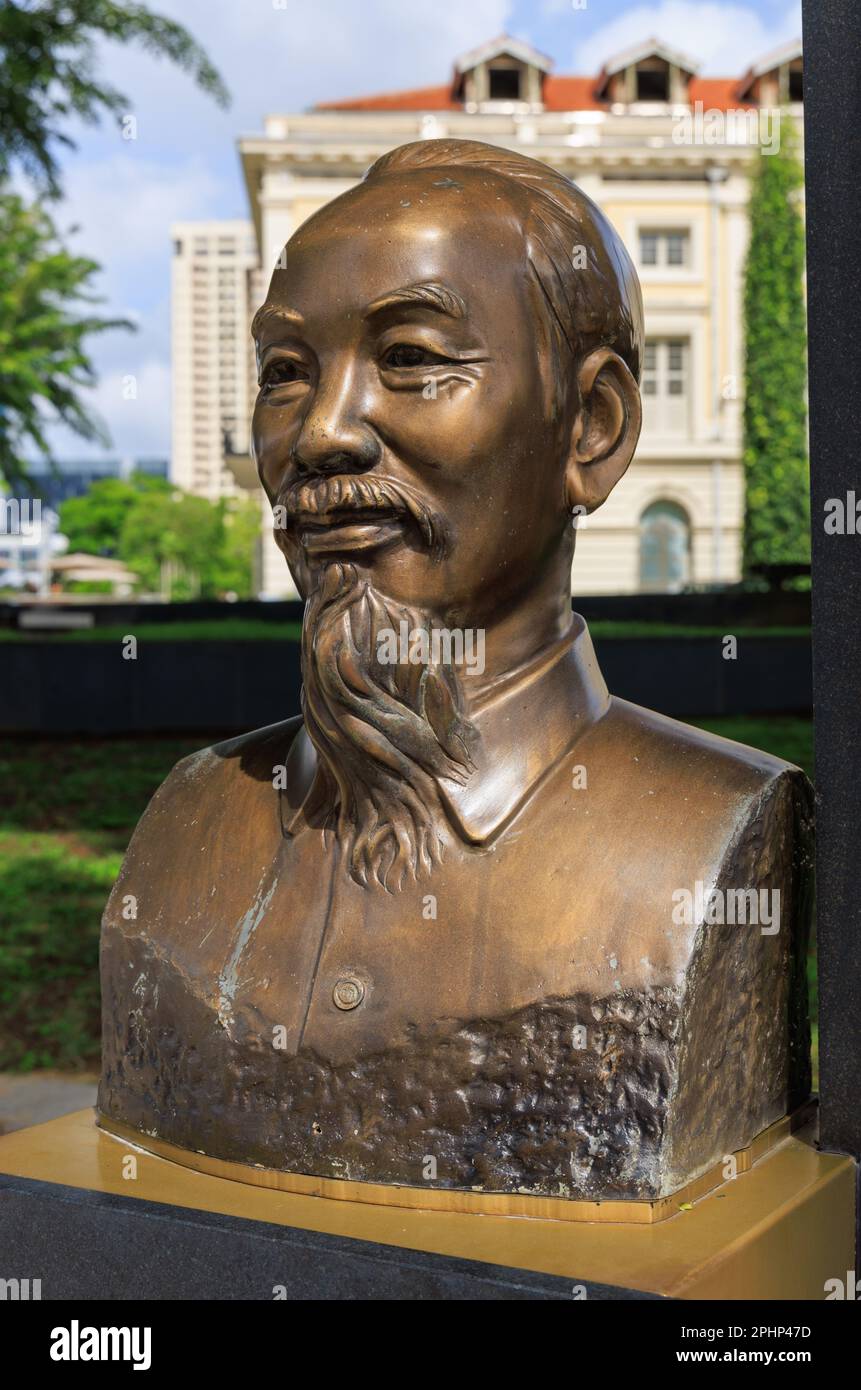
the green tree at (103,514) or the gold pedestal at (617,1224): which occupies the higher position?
the green tree at (103,514)

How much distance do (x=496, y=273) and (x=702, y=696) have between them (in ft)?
23.2

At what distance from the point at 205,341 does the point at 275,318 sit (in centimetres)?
11290

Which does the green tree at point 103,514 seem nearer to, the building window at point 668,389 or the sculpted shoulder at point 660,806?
the building window at point 668,389

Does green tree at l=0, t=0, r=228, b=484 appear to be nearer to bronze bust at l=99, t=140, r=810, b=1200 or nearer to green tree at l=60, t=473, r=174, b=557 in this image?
bronze bust at l=99, t=140, r=810, b=1200

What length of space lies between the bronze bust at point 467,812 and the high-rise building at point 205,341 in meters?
106

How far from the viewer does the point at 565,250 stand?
8.67 feet

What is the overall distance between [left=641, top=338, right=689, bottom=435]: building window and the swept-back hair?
28.4 metres

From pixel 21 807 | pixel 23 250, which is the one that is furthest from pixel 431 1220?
pixel 23 250

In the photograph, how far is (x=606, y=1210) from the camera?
8.07ft

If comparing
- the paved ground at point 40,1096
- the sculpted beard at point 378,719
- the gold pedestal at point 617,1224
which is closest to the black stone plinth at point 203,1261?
the gold pedestal at point 617,1224

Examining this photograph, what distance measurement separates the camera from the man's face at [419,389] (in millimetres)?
2516

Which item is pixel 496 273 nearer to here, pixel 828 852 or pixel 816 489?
pixel 816 489

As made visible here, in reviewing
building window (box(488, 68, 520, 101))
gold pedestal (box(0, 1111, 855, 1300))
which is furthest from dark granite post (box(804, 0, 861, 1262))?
building window (box(488, 68, 520, 101))

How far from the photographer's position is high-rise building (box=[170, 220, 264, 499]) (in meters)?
109
